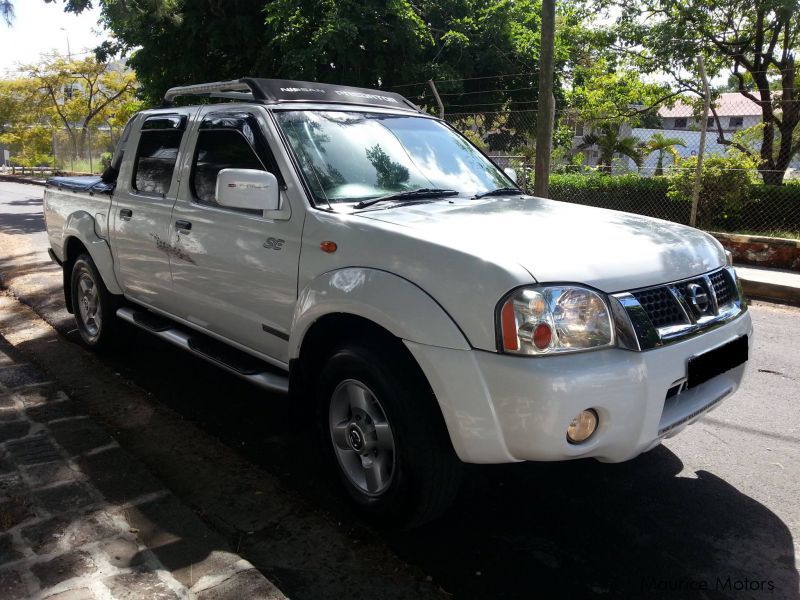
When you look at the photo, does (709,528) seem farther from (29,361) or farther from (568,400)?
(29,361)

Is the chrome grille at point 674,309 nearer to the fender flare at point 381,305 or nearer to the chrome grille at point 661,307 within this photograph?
the chrome grille at point 661,307

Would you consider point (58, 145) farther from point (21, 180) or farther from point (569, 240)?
point (569, 240)

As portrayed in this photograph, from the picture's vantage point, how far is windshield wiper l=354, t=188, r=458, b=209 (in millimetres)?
3375

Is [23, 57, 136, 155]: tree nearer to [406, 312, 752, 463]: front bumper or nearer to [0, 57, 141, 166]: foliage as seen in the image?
[0, 57, 141, 166]: foliage

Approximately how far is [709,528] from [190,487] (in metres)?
2.46

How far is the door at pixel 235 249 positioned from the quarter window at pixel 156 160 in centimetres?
26

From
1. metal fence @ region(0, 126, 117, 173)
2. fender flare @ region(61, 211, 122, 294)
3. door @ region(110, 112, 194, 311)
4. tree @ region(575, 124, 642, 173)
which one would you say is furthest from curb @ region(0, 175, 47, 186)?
door @ region(110, 112, 194, 311)

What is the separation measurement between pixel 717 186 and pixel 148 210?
10.1 metres

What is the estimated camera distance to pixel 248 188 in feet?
10.7

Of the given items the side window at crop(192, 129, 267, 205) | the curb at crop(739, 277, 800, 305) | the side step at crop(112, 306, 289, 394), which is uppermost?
the side window at crop(192, 129, 267, 205)

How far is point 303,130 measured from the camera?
368cm

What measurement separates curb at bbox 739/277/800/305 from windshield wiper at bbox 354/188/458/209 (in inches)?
225

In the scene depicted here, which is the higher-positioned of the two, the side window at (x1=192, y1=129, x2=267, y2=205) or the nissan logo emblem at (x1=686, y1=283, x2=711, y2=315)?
the side window at (x1=192, y1=129, x2=267, y2=205)

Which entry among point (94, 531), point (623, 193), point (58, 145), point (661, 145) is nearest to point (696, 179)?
point (623, 193)
